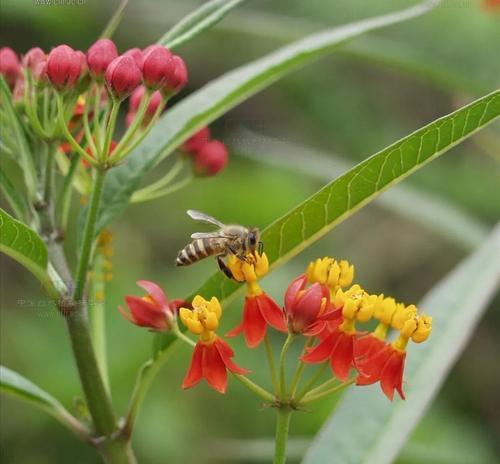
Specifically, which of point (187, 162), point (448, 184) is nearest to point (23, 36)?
point (448, 184)

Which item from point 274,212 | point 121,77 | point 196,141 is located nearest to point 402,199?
point 196,141

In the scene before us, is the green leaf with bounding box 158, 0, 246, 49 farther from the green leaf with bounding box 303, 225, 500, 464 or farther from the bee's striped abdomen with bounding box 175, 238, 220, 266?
the green leaf with bounding box 303, 225, 500, 464

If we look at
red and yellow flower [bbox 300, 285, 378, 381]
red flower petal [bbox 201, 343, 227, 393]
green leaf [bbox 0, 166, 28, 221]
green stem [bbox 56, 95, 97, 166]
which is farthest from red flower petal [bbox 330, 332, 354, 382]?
green leaf [bbox 0, 166, 28, 221]

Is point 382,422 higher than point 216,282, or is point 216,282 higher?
point 216,282

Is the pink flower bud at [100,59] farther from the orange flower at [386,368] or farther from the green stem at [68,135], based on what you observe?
the orange flower at [386,368]

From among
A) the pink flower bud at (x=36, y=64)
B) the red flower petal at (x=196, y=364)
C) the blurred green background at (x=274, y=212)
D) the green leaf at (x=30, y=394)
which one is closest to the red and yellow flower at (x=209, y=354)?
the red flower petal at (x=196, y=364)

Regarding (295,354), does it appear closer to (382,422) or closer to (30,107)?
(382,422)
